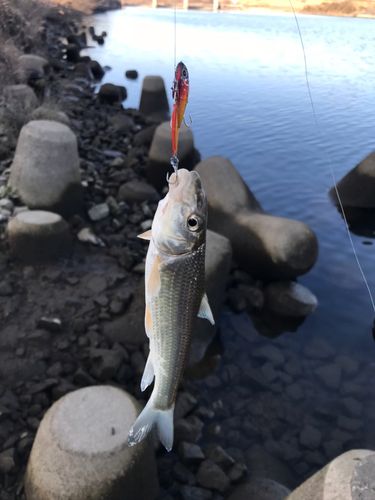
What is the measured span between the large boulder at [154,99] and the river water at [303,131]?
134 cm

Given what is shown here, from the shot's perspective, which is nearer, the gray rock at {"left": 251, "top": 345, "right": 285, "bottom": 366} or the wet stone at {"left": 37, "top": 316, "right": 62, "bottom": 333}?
the wet stone at {"left": 37, "top": 316, "right": 62, "bottom": 333}

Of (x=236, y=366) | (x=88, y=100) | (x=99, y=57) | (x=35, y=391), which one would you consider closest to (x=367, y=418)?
(x=236, y=366)

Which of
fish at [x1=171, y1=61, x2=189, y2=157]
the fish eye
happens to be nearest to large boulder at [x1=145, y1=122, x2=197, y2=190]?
fish at [x1=171, y1=61, x2=189, y2=157]

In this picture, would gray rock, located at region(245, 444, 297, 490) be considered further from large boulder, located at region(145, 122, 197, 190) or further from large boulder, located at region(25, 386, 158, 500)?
large boulder, located at region(145, 122, 197, 190)

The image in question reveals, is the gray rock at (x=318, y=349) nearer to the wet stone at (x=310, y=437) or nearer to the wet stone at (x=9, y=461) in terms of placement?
the wet stone at (x=310, y=437)

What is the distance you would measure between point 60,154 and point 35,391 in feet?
16.0

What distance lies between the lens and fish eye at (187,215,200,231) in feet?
7.47

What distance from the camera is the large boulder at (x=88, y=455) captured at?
11.6 ft

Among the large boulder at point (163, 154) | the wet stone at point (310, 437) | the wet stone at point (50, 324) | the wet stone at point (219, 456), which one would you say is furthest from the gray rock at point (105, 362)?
the large boulder at point (163, 154)

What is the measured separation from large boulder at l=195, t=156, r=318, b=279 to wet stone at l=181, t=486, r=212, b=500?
165 inches

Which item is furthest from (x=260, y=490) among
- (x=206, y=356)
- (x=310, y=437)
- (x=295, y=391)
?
(x=206, y=356)

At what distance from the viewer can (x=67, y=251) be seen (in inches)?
300

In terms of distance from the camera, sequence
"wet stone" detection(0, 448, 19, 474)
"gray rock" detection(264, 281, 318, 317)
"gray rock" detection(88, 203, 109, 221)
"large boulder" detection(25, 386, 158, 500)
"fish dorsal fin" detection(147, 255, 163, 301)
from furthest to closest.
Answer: "gray rock" detection(88, 203, 109, 221) → "gray rock" detection(264, 281, 318, 317) → "wet stone" detection(0, 448, 19, 474) → "large boulder" detection(25, 386, 158, 500) → "fish dorsal fin" detection(147, 255, 163, 301)

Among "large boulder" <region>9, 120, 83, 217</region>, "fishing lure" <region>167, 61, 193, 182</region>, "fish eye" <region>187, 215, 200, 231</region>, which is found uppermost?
"fishing lure" <region>167, 61, 193, 182</region>
